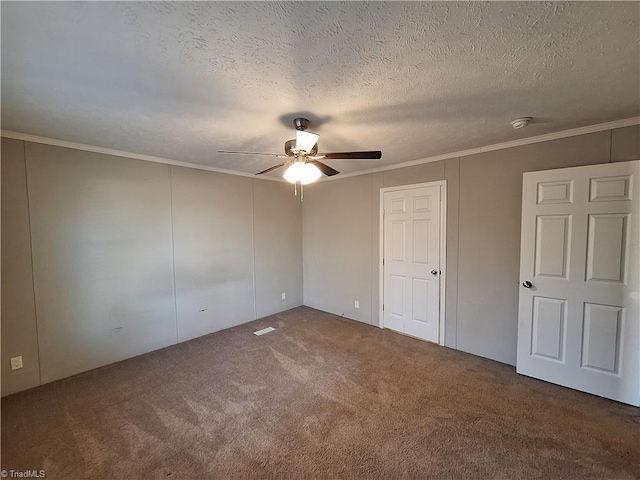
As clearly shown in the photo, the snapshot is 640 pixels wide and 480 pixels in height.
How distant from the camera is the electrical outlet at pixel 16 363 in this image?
2.43m

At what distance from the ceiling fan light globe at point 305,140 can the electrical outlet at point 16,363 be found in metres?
3.25

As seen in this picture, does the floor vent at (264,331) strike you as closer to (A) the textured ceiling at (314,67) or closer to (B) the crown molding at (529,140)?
(A) the textured ceiling at (314,67)

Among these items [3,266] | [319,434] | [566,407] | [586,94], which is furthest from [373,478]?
[3,266]

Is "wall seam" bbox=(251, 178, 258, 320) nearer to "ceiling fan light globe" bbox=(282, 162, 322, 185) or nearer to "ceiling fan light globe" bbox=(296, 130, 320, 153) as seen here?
"ceiling fan light globe" bbox=(282, 162, 322, 185)

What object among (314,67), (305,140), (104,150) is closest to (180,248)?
(104,150)

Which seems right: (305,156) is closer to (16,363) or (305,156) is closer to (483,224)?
(483,224)

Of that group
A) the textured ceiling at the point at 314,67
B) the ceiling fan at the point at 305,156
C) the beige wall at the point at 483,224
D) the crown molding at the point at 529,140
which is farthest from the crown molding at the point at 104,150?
the crown molding at the point at 529,140

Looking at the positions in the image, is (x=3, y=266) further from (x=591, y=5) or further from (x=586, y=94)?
(x=586, y=94)

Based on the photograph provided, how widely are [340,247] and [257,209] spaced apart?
1520 millimetres

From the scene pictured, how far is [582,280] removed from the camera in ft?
7.80

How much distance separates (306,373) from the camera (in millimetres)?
2768

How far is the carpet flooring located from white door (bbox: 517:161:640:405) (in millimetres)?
235

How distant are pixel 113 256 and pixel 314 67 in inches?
118

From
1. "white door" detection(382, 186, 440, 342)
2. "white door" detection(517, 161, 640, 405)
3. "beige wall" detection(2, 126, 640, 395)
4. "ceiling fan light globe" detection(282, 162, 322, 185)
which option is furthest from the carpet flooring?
"ceiling fan light globe" detection(282, 162, 322, 185)
